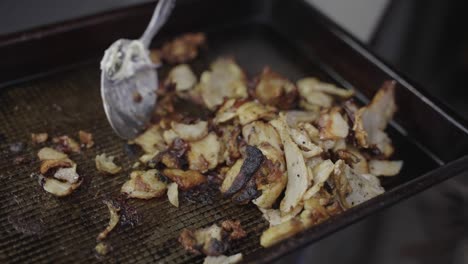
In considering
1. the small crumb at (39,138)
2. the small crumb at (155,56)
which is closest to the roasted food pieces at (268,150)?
the small crumb at (155,56)

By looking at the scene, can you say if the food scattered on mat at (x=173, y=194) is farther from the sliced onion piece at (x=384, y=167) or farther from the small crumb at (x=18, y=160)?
the sliced onion piece at (x=384, y=167)

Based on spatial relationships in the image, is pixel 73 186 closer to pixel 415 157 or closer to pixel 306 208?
pixel 306 208

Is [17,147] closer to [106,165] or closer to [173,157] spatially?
[106,165]

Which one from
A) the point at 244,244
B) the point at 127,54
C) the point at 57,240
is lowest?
the point at 57,240

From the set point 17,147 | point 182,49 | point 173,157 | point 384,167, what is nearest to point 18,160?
point 17,147

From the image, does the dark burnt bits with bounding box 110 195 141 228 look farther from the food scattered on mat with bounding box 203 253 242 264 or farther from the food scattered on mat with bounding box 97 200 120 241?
the food scattered on mat with bounding box 203 253 242 264

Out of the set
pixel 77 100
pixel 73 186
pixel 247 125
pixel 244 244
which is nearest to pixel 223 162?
pixel 247 125
